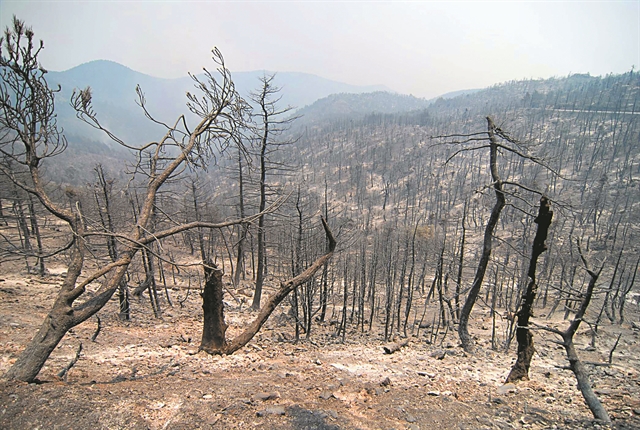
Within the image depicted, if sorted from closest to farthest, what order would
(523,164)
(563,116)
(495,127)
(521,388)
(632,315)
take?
1. (521,388)
2. (495,127)
3. (632,315)
4. (523,164)
5. (563,116)

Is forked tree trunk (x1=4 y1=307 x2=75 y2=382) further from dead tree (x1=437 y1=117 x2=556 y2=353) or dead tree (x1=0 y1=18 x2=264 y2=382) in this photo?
dead tree (x1=437 y1=117 x2=556 y2=353)

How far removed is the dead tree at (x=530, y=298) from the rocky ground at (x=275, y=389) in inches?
13.3

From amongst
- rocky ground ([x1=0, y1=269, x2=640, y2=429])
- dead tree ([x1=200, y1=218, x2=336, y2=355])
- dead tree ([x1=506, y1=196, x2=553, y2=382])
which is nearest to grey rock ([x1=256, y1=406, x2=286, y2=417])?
rocky ground ([x1=0, y1=269, x2=640, y2=429])

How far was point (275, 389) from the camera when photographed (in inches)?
196

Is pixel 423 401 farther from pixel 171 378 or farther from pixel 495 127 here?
pixel 495 127

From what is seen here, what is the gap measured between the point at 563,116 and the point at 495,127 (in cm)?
12317

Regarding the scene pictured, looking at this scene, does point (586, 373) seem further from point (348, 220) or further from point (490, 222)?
point (348, 220)

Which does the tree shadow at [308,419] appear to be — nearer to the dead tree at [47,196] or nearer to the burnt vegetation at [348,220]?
the burnt vegetation at [348,220]

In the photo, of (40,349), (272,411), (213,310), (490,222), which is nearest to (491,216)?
(490,222)

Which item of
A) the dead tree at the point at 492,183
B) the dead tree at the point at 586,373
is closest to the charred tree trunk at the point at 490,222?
the dead tree at the point at 492,183

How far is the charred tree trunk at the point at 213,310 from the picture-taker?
19.4ft

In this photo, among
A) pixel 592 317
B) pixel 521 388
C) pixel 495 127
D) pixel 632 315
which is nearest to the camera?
Answer: pixel 521 388

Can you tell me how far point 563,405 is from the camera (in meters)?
5.09

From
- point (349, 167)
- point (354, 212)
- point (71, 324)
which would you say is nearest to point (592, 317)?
point (71, 324)
